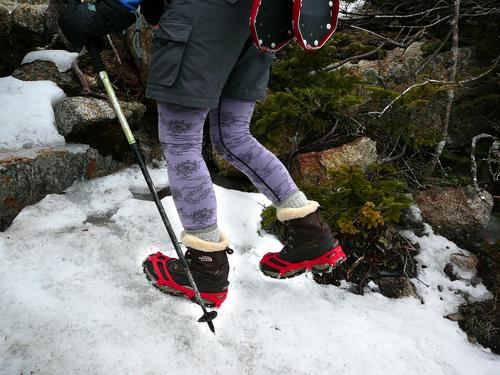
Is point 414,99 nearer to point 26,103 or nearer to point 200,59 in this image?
point 200,59

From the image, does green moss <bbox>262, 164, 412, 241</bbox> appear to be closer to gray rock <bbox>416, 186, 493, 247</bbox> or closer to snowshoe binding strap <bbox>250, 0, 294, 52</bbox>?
gray rock <bbox>416, 186, 493, 247</bbox>

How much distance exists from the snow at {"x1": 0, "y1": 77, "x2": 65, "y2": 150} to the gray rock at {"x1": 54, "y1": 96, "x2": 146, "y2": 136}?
79 mm

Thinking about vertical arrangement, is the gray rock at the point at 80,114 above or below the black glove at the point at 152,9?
below

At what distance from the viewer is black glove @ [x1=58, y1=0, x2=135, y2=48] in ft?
5.78

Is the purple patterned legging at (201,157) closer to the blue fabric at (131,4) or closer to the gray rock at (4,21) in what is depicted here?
the blue fabric at (131,4)

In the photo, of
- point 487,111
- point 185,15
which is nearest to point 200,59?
point 185,15

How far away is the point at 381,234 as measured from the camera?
9.98ft

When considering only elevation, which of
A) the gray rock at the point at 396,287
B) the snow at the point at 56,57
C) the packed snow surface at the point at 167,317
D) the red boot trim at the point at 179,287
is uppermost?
the snow at the point at 56,57

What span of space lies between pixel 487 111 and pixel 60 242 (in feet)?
→ 16.1

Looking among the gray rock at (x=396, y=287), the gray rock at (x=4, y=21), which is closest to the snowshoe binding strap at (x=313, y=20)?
the gray rock at (x=396, y=287)

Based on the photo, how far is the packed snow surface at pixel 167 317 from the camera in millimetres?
1796

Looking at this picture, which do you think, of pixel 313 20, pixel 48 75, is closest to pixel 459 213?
pixel 313 20

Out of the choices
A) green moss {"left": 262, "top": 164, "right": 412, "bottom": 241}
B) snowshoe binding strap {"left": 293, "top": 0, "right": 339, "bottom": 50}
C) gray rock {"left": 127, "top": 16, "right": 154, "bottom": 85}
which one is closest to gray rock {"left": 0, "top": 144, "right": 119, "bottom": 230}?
gray rock {"left": 127, "top": 16, "right": 154, "bottom": 85}

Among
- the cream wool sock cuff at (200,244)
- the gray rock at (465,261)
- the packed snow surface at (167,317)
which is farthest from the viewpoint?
the gray rock at (465,261)
